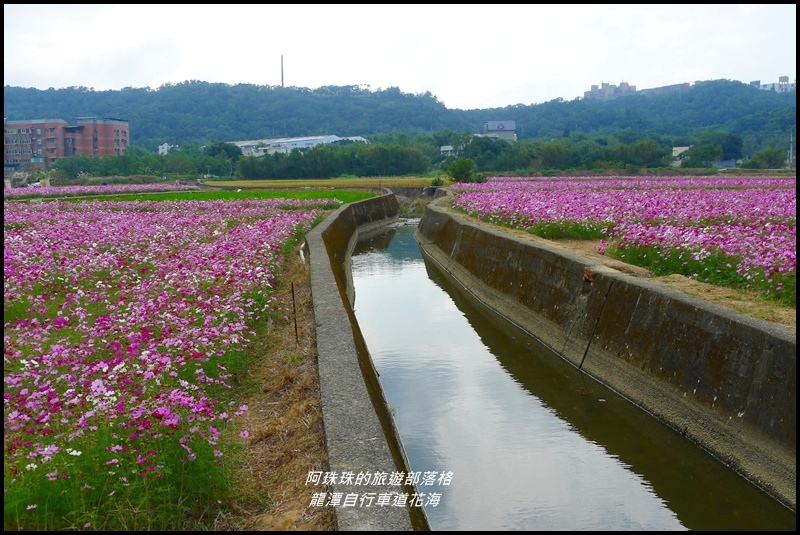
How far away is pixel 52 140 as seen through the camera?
115 meters

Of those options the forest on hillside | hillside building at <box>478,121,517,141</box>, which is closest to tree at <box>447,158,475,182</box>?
the forest on hillside

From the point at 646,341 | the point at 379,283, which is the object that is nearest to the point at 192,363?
the point at 646,341

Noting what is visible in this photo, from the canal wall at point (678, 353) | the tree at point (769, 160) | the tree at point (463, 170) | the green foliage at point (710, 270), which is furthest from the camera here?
the tree at point (769, 160)

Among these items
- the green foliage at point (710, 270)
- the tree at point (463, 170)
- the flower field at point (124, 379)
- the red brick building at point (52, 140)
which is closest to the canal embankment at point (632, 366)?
the flower field at point (124, 379)

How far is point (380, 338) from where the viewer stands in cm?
1277

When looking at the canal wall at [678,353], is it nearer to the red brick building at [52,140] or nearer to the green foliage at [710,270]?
the green foliage at [710,270]

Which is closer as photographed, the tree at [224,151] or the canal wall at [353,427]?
the canal wall at [353,427]

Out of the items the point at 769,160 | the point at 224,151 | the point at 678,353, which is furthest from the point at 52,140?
the point at 678,353

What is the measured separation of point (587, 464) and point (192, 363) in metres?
4.02

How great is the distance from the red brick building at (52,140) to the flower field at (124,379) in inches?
4503

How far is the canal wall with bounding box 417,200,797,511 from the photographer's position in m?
6.33

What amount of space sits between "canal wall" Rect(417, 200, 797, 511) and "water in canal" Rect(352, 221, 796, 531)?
0.22m

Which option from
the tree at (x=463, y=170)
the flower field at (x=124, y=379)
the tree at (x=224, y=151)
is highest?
the tree at (x=224, y=151)

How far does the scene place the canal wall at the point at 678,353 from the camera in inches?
249
